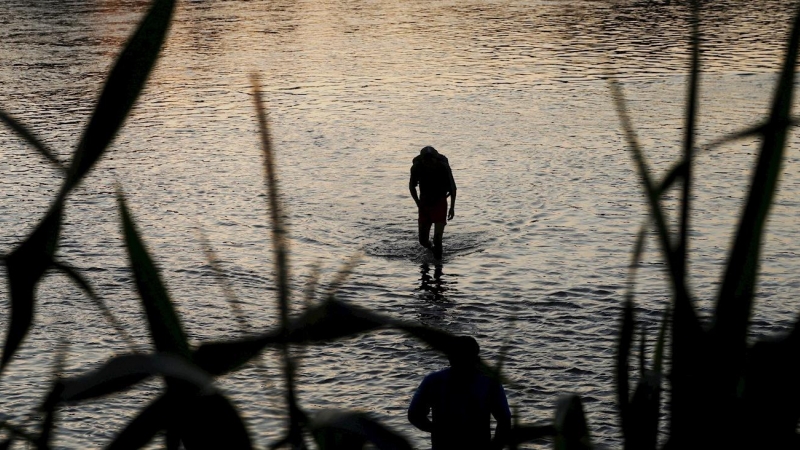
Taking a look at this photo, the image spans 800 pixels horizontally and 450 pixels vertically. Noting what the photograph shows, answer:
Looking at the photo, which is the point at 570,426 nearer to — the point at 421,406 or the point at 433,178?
→ the point at 421,406

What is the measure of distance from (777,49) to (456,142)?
12050 mm

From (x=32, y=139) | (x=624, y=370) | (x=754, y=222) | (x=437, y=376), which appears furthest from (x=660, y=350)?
(x=437, y=376)

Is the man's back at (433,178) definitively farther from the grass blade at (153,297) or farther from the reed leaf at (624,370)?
the grass blade at (153,297)

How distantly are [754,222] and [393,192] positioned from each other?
15.2 m

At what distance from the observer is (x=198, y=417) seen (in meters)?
0.60

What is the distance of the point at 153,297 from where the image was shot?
0.60 m

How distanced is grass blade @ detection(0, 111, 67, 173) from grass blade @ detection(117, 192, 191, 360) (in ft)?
0.12

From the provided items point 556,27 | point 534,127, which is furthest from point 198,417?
point 556,27

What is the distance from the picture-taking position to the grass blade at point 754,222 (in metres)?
0.57

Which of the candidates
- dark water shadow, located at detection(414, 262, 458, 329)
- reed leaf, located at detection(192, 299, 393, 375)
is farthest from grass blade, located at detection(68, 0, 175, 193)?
dark water shadow, located at detection(414, 262, 458, 329)

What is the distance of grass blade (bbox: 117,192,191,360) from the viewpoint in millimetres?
597

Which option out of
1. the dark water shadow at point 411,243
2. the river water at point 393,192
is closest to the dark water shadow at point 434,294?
the river water at point 393,192

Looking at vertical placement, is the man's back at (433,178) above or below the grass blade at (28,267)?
below

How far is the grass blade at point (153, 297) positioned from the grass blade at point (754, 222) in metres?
0.28
